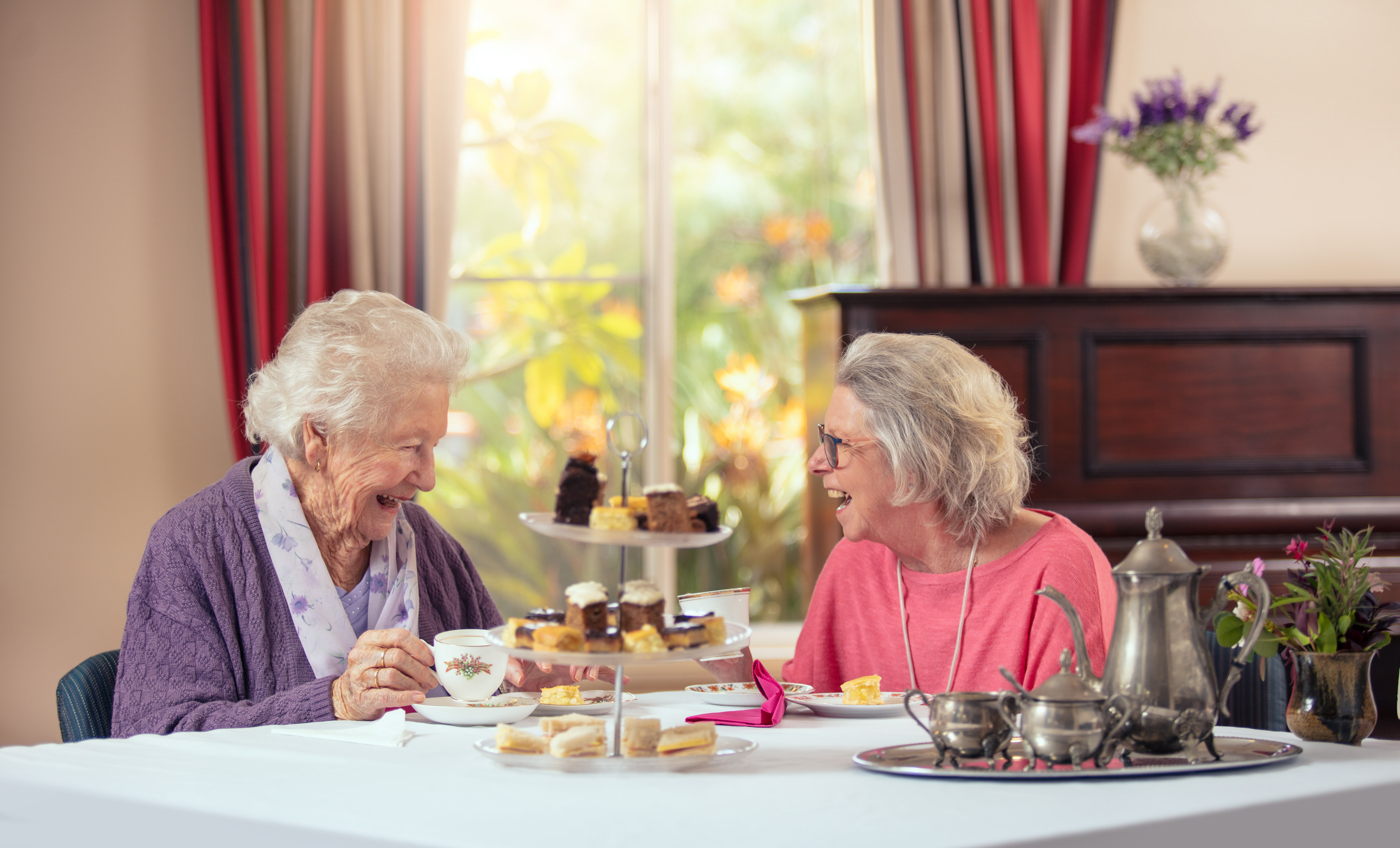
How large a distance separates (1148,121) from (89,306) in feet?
10.9

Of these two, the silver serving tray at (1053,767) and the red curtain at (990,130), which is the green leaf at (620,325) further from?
the silver serving tray at (1053,767)

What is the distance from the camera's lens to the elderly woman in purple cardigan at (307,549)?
179 centimetres

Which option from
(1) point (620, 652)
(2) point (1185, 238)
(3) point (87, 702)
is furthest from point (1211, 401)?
(3) point (87, 702)

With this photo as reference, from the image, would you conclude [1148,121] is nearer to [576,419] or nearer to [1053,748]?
[576,419]

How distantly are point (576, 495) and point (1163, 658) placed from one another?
65 centimetres

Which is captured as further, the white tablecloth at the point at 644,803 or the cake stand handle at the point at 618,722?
the cake stand handle at the point at 618,722

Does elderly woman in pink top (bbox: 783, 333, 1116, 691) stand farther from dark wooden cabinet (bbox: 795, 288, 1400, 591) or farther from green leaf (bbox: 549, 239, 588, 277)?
green leaf (bbox: 549, 239, 588, 277)

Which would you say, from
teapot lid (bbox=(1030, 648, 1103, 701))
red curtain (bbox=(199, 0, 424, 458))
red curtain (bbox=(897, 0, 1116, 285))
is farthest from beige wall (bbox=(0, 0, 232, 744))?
teapot lid (bbox=(1030, 648, 1103, 701))

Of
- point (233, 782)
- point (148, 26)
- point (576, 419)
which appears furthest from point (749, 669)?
point (148, 26)

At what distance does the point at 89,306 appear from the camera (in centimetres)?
380

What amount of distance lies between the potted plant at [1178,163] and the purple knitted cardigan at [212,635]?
268 cm

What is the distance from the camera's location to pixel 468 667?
166 centimetres

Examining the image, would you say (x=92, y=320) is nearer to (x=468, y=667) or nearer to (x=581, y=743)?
(x=468, y=667)

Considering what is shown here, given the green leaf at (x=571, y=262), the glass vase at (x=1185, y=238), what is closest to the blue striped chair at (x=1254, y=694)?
the glass vase at (x=1185, y=238)
